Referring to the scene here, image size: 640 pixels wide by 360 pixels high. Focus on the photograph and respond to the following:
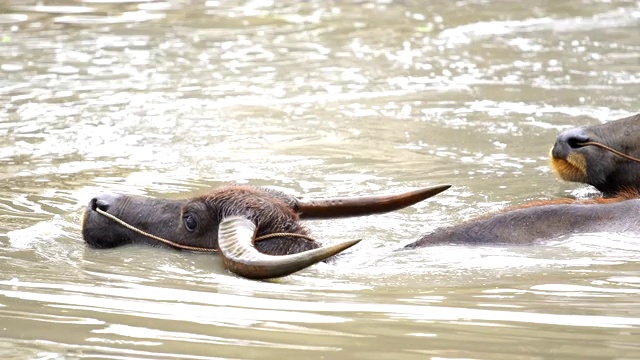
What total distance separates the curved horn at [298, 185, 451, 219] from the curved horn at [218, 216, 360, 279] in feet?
1.70

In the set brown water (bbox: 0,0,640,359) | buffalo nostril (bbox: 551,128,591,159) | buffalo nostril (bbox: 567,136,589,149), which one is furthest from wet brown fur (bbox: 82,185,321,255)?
buffalo nostril (bbox: 567,136,589,149)

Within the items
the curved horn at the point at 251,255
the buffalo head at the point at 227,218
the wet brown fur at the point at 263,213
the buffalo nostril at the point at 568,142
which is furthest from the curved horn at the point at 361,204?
the buffalo nostril at the point at 568,142

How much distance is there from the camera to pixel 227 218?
657 cm

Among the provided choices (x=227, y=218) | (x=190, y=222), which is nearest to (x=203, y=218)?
(x=190, y=222)

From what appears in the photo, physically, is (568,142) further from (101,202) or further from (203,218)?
(101,202)

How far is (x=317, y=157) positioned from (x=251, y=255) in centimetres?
413

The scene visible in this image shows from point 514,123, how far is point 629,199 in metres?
3.98

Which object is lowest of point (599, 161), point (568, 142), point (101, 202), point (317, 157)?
point (317, 157)

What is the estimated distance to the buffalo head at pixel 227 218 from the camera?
21.5ft

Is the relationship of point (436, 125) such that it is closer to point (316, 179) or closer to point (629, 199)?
point (316, 179)

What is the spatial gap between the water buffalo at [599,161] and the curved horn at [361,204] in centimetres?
233

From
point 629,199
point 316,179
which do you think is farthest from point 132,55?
point 629,199

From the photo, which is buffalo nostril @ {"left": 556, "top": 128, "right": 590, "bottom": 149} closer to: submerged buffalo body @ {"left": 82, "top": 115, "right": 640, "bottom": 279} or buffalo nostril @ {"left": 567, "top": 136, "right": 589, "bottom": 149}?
buffalo nostril @ {"left": 567, "top": 136, "right": 589, "bottom": 149}

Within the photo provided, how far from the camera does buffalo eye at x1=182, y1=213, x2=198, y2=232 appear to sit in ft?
22.8
